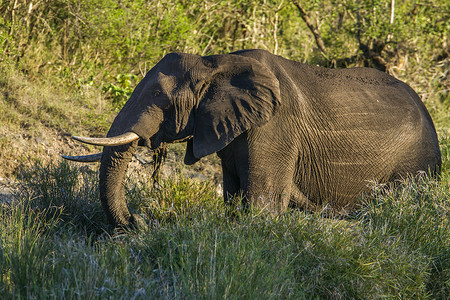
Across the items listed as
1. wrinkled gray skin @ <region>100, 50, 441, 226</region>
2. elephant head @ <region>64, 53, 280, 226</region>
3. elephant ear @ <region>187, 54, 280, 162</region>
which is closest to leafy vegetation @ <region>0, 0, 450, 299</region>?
wrinkled gray skin @ <region>100, 50, 441, 226</region>

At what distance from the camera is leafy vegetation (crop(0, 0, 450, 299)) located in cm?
439

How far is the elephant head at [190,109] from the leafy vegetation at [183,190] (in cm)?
53

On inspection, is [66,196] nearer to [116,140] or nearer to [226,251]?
[116,140]

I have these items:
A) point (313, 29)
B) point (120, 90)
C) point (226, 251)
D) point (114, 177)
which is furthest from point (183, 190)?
point (313, 29)

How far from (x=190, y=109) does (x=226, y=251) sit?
151cm

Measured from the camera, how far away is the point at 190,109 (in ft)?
18.2

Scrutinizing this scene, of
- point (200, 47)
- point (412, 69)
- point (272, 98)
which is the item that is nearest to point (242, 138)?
point (272, 98)

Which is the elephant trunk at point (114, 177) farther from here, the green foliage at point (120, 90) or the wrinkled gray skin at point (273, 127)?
the green foliage at point (120, 90)

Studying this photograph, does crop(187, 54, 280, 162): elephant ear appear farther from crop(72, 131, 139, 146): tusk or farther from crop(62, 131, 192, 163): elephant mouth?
crop(72, 131, 139, 146): tusk

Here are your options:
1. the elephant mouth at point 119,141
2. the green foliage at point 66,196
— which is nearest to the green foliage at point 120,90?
the green foliage at point 66,196

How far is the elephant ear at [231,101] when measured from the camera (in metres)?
5.48

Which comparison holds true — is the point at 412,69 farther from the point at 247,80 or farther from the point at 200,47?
the point at 247,80

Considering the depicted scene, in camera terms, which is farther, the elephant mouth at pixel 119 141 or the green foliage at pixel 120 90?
the green foliage at pixel 120 90

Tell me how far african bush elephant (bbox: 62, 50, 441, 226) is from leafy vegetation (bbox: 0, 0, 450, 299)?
29cm
